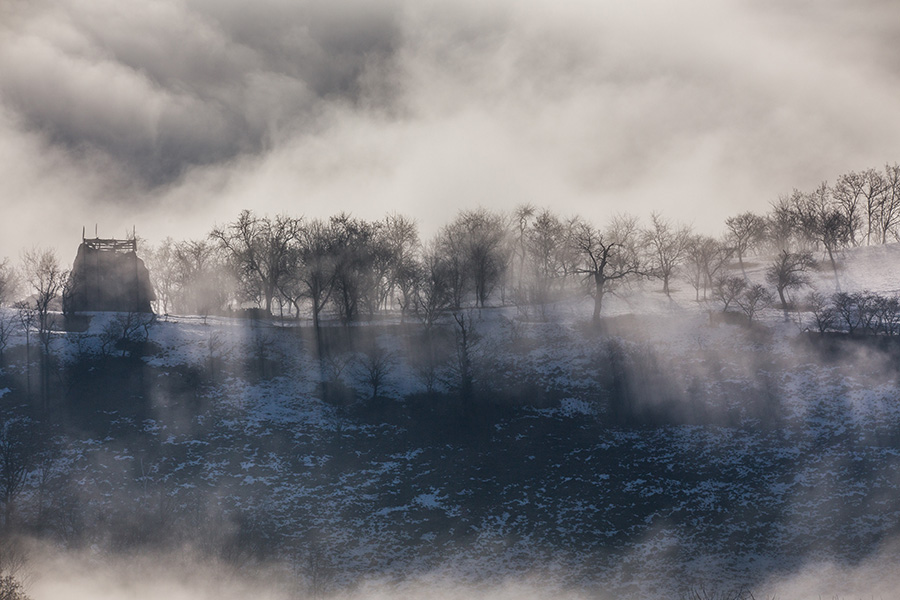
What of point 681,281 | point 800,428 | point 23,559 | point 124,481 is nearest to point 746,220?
point 681,281

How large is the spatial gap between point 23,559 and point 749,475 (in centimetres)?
3535

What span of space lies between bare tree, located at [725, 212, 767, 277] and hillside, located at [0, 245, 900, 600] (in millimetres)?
36485

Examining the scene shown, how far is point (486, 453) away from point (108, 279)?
41015mm

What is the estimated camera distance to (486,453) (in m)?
40.1

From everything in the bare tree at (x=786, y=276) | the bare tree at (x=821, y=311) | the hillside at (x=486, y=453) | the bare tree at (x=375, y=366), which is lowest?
the hillside at (x=486, y=453)

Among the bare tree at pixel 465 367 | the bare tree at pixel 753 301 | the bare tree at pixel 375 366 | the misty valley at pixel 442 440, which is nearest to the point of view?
the misty valley at pixel 442 440

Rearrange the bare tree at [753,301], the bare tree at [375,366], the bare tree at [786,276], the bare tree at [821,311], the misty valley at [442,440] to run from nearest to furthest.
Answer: the misty valley at [442,440], the bare tree at [375,366], the bare tree at [821,311], the bare tree at [753,301], the bare tree at [786,276]

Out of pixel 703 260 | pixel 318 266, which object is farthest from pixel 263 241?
pixel 703 260

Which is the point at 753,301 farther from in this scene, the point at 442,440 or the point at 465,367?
the point at 442,440

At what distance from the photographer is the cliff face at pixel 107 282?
190ft

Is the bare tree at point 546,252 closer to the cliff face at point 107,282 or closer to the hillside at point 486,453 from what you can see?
the hillside at point 486,453

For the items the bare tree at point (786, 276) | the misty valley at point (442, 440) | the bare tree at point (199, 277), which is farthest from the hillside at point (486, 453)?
the bare tree at point (199, 277)

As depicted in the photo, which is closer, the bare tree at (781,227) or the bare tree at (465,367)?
the bare tree at (465,367)

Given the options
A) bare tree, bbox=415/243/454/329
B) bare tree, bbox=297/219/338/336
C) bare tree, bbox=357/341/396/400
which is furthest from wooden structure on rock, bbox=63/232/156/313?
bare tree, bbox=415/243/454/329
